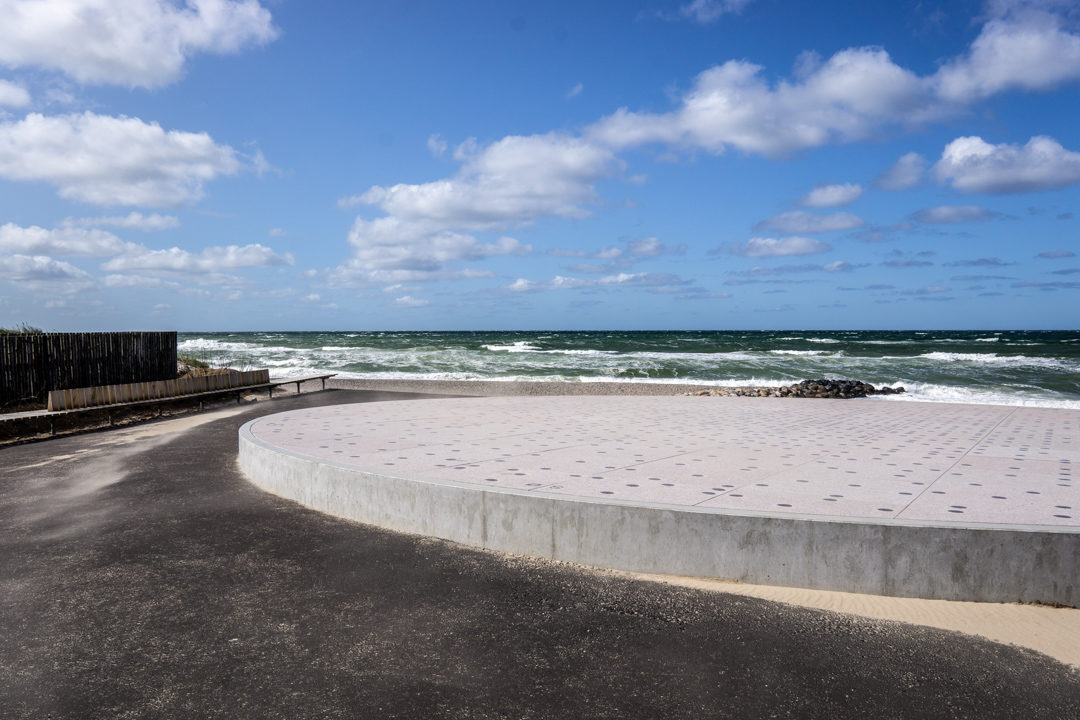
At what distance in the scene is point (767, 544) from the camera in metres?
4.06

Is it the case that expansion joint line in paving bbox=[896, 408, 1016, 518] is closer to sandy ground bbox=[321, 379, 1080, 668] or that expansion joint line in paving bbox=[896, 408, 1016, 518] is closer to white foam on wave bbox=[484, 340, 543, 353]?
sandy ground bbox=[321, 379, 1080, 668]

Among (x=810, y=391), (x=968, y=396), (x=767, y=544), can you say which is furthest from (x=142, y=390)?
(x=968, y=396)

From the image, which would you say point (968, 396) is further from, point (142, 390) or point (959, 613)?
point (142, 390)

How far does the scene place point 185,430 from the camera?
36.4ft

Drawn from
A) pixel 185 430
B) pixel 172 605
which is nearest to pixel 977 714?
pixel 172 605

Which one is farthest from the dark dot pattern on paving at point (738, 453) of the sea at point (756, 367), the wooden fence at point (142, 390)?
the sea at point (756, 367)

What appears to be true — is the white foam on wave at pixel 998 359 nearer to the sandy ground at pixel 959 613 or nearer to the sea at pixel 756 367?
the sea at pixel 756 367

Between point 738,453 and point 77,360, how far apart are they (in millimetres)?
13793

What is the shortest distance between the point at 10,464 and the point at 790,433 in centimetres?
971

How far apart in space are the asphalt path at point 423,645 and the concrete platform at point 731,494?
279 mm

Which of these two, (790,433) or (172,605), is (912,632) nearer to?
(172,605)

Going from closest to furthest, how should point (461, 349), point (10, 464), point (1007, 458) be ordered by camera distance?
point (1007, 458) → point (10, 464) → point (461, 349)

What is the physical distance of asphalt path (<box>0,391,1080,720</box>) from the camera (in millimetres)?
2842

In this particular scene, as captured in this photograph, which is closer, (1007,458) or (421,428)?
(1007,458)
